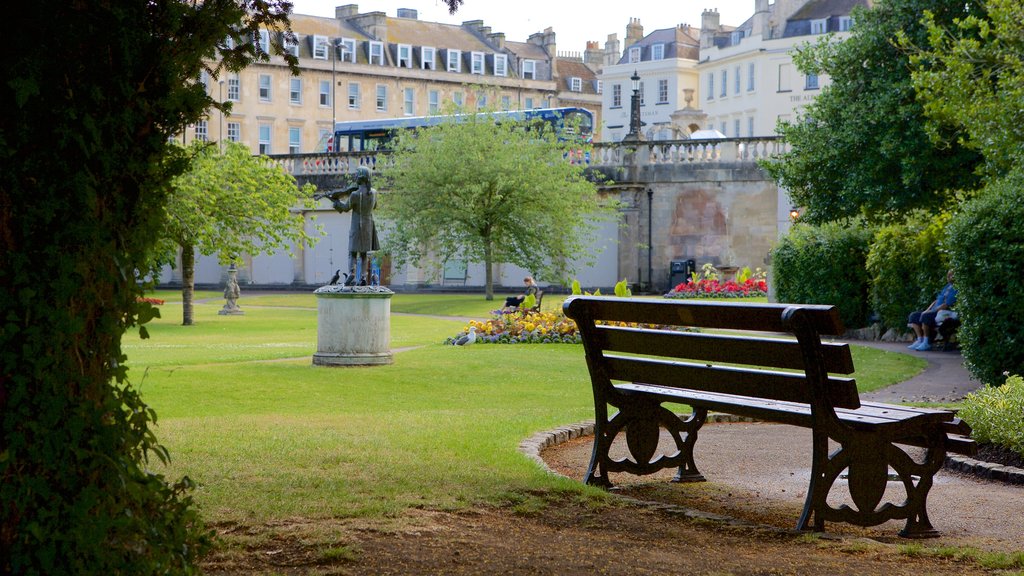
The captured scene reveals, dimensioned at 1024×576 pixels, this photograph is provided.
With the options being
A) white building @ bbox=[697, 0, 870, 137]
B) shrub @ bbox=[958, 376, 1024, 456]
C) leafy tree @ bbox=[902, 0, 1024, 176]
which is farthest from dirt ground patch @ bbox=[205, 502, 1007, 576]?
white building @ bbox=[697, 0, 870, 137]

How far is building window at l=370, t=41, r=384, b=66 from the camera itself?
77.8 m

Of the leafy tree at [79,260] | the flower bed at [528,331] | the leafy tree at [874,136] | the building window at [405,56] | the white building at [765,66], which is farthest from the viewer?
the building window at [405,56]

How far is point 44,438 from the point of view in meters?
3.62

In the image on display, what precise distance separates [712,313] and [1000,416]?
3.50 metres

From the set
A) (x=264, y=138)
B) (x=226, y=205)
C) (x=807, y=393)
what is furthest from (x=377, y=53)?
(x=807, y=393)

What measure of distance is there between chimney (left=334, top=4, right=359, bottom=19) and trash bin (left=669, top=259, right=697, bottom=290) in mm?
44490

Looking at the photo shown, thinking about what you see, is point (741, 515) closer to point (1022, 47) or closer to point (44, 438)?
point (44, 438)

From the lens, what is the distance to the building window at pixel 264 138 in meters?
73.0

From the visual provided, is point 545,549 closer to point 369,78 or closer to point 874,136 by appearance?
point 874,136

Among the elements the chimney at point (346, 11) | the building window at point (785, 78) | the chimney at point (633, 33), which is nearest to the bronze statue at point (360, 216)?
the building window at point (785, 78)

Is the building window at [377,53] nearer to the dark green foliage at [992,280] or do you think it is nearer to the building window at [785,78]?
the building window at [785,78]

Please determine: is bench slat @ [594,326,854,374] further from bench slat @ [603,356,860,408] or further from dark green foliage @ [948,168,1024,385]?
dark green foliage @ [948,168,1024,385]

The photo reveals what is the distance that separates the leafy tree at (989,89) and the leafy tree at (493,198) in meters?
20.2

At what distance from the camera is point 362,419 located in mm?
10234
